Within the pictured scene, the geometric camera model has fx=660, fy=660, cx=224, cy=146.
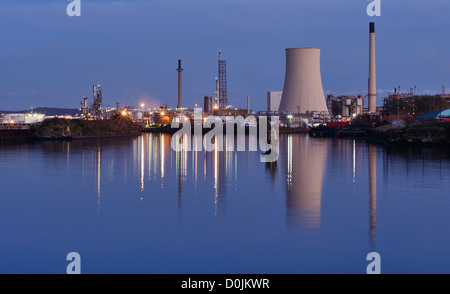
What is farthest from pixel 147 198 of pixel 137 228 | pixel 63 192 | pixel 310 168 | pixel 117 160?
pixel 117 160

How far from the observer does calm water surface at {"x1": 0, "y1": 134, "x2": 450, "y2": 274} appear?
39.5 feet

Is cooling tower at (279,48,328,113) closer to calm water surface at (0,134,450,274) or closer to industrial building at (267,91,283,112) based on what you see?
industrial building at (267,91,283,112)

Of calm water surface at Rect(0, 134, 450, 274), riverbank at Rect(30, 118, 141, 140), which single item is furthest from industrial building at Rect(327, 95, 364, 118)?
calm water surface at Rect(0, 134, 450, 274)

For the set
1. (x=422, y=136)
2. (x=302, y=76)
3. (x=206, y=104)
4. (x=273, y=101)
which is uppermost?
(x=302, y=76)

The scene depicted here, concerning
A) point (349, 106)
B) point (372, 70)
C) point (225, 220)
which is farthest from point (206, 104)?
point (225, 220)

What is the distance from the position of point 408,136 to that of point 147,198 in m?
40.3

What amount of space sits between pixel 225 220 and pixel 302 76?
87.2 metres

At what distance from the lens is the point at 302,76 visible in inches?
4011

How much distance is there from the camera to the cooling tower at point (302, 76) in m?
101

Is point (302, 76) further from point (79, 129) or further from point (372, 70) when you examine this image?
point (79, 129)
